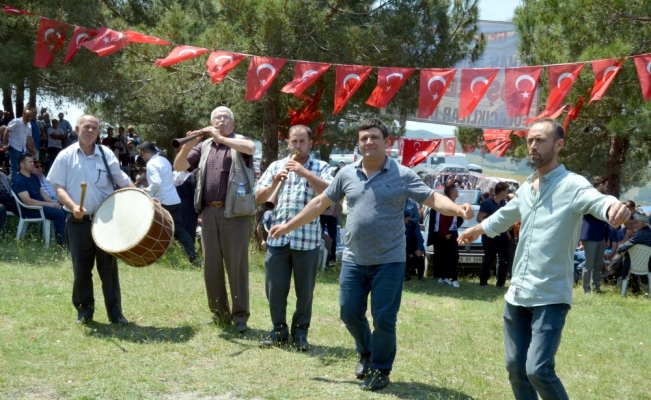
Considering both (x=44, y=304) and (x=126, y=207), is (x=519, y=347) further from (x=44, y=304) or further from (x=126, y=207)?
(x=44, y=304)

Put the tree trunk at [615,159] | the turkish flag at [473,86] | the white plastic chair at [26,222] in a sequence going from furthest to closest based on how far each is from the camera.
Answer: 1. the tree trunk at [615,159]
2. the white plastic chair at [26,222]
3. the turkish flag at [473,86]

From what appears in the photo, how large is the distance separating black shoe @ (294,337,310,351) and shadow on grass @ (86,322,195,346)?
0.99m

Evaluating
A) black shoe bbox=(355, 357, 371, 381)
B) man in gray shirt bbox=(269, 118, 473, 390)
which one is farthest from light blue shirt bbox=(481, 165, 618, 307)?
black shoe bbox=(355, 357, 371, 381)

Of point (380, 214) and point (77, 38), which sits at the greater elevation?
point (77, 38)

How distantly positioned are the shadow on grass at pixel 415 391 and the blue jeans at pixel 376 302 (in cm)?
17

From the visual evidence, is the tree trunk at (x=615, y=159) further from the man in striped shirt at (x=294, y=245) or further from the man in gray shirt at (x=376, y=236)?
the man in gray shirt at (x=376, y=236)

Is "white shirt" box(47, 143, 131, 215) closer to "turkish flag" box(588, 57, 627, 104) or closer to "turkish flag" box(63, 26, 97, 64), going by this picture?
"turkish flag" box(63, 26, 97, 64)

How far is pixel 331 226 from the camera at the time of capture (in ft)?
43.6

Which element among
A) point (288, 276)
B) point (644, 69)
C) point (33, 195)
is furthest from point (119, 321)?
point (644, 69)

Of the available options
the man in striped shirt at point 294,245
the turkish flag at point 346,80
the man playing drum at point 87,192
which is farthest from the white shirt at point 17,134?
the man in striped shirt at point 294,245

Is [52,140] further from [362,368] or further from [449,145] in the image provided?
[362,368]

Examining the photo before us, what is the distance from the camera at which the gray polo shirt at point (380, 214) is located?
532cm

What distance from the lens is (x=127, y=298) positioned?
8.48 m

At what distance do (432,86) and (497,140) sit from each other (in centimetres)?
819
